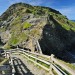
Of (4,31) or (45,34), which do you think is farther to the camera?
(4,31)

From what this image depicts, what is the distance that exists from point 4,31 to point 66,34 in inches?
594

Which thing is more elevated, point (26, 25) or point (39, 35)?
point (26, 25)

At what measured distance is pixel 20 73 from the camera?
1930cm

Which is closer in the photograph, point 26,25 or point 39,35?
point 39,35

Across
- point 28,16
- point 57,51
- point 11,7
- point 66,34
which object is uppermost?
point 11,7

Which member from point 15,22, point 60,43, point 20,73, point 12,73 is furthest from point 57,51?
point 12,73

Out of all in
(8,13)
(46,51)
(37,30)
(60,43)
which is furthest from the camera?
(8,13)

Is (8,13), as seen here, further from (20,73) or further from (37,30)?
(20,73)

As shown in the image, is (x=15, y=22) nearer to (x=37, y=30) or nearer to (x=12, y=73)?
(x=37, y=30)

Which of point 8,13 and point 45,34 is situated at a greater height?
point 8,13

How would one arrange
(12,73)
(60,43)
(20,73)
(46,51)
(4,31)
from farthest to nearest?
1. (4,31)
2. (60,43)
3. (46,51)
4. (20,73)
5. (12,73)

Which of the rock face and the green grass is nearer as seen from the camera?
the rock face

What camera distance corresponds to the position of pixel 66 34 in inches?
2089

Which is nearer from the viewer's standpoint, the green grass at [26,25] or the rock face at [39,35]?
the rock face at [39,35]
